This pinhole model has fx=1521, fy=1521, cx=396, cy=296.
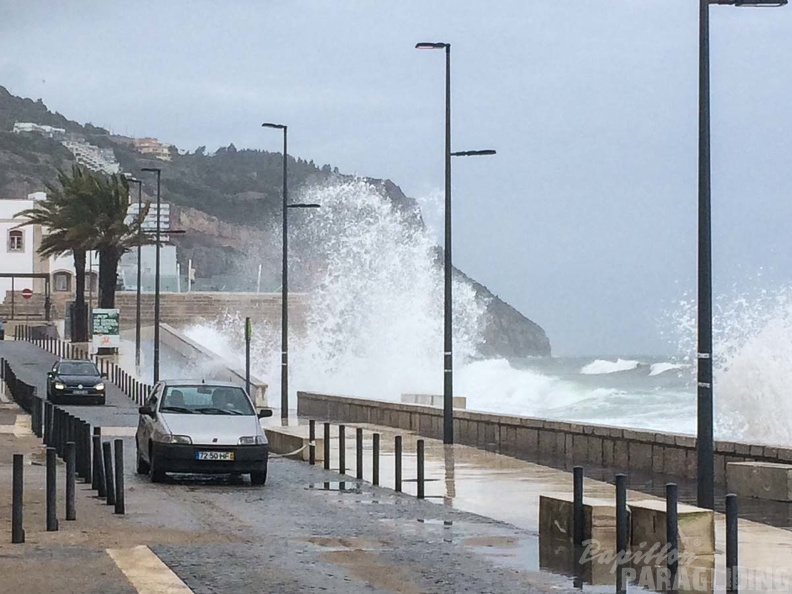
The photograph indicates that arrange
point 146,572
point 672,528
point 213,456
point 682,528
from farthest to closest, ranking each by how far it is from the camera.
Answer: point 213,456 < point 682,528 < point 672,528 < point 146,572

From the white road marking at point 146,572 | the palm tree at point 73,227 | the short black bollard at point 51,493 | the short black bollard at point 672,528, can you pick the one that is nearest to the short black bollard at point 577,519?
the short black bollard at point 672,528

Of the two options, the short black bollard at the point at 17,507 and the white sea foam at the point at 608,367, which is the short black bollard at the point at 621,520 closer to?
the short black bollard at the point at 17,507

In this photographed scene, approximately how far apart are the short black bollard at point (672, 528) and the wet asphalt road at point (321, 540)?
1.12m

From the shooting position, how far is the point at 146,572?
41.2ft

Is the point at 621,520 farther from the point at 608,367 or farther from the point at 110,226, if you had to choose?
the point at 608,367

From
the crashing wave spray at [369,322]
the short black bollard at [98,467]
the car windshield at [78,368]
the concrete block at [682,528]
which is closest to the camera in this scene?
the concrete block at [682,528]

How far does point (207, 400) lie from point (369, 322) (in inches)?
2300

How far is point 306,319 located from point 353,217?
379 inches

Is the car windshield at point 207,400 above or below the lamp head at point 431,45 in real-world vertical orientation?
below

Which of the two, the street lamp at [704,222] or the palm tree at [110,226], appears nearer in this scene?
the street lamp at [704,222]

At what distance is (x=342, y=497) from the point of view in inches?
794

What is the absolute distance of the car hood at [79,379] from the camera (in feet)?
159

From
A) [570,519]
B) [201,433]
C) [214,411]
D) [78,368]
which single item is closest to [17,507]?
[570,519]

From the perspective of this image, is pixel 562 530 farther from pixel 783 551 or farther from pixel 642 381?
pixel 642 381
